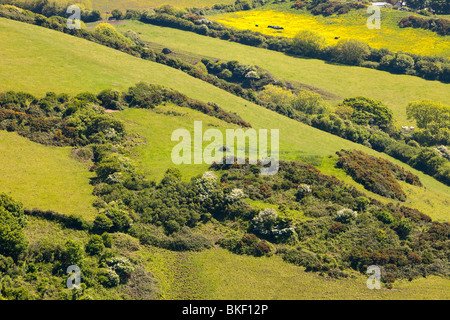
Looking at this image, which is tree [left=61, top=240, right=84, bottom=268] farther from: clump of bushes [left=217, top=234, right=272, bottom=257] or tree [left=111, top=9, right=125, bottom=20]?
tree [left=111, top=9, right=125, bottom=20]

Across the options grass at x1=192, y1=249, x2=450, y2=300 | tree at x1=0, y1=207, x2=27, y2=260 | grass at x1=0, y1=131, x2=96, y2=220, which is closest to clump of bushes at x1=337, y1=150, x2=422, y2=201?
grass at x1=192, y1=249, x2=450, y2=300

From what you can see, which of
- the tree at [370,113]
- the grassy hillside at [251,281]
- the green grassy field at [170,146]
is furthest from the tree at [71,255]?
the tree at [370,113]

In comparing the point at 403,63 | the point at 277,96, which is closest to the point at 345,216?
the point at 277,96

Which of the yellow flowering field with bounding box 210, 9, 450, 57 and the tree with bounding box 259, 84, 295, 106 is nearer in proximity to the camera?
the tree with bounding box 259, 84, 295, 106

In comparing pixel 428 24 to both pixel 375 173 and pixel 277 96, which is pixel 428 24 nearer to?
pixel 277 96

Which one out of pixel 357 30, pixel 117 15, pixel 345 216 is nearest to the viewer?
pixel 345 216

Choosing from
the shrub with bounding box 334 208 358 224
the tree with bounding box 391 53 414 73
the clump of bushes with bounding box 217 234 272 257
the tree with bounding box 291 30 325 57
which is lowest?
Result: the clump of bushes with bounding box 217 234 272 257
